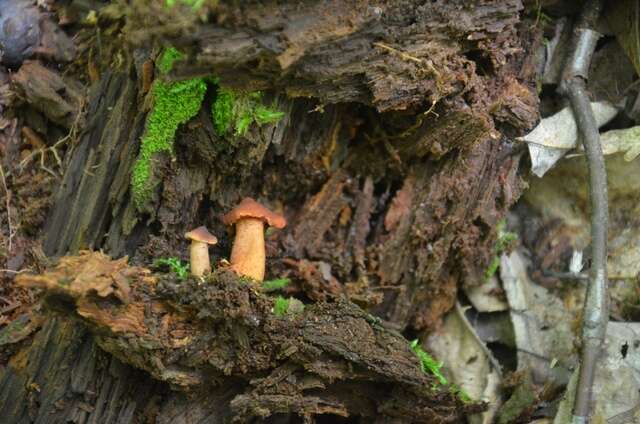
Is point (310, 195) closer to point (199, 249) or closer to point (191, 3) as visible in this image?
point (199, 249)

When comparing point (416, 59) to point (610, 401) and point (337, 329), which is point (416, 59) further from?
point (610, 401)

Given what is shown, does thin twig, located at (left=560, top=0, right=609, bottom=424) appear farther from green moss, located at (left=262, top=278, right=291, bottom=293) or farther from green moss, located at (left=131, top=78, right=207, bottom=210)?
green moss, located at (left=131, top=78, right=207, bottom=210)

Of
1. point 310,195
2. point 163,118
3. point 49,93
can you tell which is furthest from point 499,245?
point 49,93

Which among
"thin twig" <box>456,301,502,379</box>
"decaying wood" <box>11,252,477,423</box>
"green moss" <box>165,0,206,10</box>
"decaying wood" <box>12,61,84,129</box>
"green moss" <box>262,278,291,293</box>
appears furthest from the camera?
"thin twig" <box>456,301,502,379</box>

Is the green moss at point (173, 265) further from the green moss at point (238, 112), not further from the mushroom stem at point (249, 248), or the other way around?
the green moss at point (238, 112)

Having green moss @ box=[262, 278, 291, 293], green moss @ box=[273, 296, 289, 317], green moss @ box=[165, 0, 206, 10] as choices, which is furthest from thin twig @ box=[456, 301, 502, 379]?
green moss @ box=[165, 0, 206, 10]

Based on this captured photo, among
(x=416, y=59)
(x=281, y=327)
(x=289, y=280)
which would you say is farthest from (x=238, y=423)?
(x=416, y=59)
